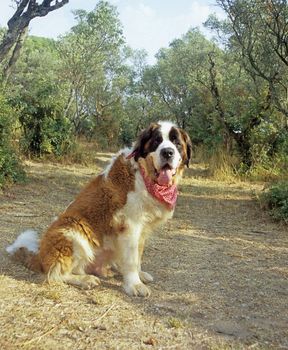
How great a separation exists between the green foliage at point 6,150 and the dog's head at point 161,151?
524cm

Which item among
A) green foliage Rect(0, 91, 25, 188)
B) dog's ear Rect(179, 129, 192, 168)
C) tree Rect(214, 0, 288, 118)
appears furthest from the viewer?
tree Rect(214, 0, 288, 118)

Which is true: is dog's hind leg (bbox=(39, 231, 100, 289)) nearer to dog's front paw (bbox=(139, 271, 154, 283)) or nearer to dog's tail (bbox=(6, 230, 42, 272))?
dog's tail (bbox=(6, 230, 42, 272))

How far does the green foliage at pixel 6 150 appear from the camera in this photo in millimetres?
8867

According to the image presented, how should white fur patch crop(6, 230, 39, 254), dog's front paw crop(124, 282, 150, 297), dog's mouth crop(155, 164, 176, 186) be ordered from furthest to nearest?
white fur patch crop(6, 230, 39, 254), dog's mouth crop(155, 164, 176, 186), dog's front paw crop(124, 282, 150, 297)

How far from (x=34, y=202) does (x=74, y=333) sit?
5.24 metres

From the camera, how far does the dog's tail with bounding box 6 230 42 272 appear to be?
439 cm

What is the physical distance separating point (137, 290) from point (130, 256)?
1.03ft

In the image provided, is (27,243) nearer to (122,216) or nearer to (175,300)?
(122,216)

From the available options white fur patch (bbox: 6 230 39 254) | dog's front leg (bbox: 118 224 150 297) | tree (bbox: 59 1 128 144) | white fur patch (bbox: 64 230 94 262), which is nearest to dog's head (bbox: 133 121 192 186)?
dog's front leg (bbox: 118 224 150 297)

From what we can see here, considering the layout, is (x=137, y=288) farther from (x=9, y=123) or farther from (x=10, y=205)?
(x=9, y=123)

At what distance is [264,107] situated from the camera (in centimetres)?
1312

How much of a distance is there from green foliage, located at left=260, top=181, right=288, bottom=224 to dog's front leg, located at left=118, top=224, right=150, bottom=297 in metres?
3.83

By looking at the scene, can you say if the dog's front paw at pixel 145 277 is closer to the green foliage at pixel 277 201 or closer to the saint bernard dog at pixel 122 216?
the saint bernard dog at pixel 122 216

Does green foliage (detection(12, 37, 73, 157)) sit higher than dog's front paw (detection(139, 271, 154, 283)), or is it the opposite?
green foliage (detection(12, 37, 73, 157))
